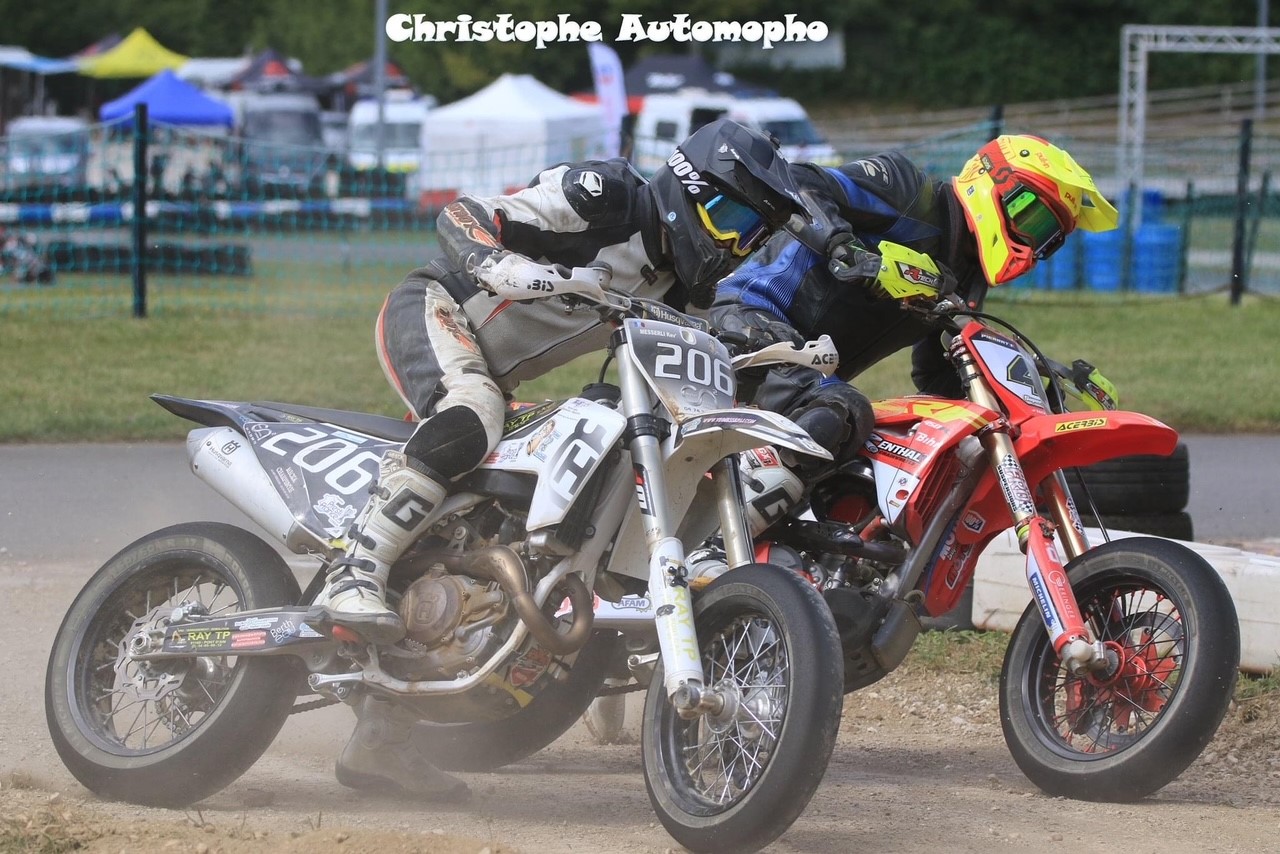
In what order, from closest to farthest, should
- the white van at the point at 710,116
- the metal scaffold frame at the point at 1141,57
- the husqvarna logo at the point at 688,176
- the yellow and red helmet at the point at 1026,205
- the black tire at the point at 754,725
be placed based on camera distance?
the black tire at the point at 754,725 < the husqvarna logo at the point at 688,176 < the yellow and red helmet at the point at 1026,205 < the metal scaffold frame at the point at 1141,57 < the white van at the point at 710,116

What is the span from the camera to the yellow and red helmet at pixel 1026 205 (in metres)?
4.90

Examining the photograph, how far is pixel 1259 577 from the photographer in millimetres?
5609

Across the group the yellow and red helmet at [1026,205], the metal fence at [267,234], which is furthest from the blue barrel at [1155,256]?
the yellow and red helmet at [1026,205]

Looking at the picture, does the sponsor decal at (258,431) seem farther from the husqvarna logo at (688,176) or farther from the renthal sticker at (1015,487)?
the renthal sticker at (1015,487)

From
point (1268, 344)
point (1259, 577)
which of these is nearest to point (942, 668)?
point (1259, 577)

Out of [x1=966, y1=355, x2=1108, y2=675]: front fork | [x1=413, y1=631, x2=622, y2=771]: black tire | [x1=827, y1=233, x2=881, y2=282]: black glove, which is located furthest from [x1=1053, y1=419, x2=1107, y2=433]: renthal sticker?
[x1=413, y1=631, x2=622, y2=771]: black tire

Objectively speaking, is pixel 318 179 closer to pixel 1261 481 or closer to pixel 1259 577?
pixel 1261 481

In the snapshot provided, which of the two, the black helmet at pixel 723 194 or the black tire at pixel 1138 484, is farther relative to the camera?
the black tire at pixel 1138 484

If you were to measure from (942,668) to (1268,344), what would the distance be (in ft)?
31.0

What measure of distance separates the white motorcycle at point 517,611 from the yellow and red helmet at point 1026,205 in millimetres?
1053

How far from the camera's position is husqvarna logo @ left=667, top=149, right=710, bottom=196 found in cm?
441

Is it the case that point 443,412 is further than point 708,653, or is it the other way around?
point 443,412

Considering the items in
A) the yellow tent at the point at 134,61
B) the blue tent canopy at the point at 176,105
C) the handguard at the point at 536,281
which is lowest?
the handguard at the point at 536,281

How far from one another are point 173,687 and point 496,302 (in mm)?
1387
